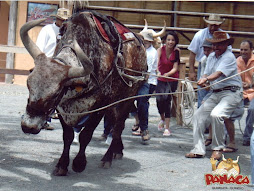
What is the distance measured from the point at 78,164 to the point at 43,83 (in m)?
1.39

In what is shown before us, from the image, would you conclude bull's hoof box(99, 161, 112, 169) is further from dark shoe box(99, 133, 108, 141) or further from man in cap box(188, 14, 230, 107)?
man in cap box(188, 14, 230, 107)

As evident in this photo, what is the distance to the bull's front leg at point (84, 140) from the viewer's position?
637 cm

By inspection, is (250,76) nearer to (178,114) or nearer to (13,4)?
(178,114)

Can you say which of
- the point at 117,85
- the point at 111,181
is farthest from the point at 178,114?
the point at 111,181

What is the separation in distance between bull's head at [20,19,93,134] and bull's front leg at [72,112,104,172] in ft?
3.39

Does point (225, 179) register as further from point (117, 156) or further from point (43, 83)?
point (43, 83)

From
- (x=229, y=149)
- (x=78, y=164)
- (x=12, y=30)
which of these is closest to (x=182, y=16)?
(x=12, y=30)

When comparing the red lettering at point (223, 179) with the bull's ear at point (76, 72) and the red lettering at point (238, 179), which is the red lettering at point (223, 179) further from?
the bull's ear at point (76, 72)

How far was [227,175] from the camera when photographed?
6.34m

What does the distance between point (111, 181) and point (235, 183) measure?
1560mm

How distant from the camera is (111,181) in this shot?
6184mm

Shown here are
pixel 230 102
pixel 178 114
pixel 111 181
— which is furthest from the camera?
pixel 178 114

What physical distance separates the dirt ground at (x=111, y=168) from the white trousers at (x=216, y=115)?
314 millimetres

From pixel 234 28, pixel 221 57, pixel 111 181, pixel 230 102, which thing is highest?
pixel 234 28
